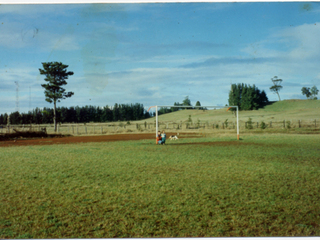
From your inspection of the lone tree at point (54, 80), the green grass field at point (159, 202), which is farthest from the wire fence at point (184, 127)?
the green grass field at point (159, 202)

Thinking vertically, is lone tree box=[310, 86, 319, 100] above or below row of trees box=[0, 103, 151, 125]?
above

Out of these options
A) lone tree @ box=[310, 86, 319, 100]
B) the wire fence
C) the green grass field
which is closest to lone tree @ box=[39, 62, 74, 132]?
the wire fence

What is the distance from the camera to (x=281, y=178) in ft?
23.7

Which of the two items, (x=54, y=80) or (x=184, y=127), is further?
(x=184, y=127)

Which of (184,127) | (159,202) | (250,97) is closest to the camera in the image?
(159,202)

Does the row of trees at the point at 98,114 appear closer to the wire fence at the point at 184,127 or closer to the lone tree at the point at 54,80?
the wire fence at the point at 184,127

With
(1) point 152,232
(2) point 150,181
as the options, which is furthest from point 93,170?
(1) point 152,232

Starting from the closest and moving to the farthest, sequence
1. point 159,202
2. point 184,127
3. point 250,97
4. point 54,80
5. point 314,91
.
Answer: point 159,202, point 54,80, point 184,127, point 250,97, point 314,91

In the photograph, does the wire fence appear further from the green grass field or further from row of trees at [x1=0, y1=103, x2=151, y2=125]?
the green grass field

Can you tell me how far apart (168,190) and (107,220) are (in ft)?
6.80

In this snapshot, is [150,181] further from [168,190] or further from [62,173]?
[62,173]

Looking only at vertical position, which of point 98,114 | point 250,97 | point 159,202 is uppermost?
point 250,97

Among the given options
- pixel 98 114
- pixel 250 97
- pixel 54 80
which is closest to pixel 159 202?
pixel 54 80

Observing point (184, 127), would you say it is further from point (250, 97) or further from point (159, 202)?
point (159, 202)
